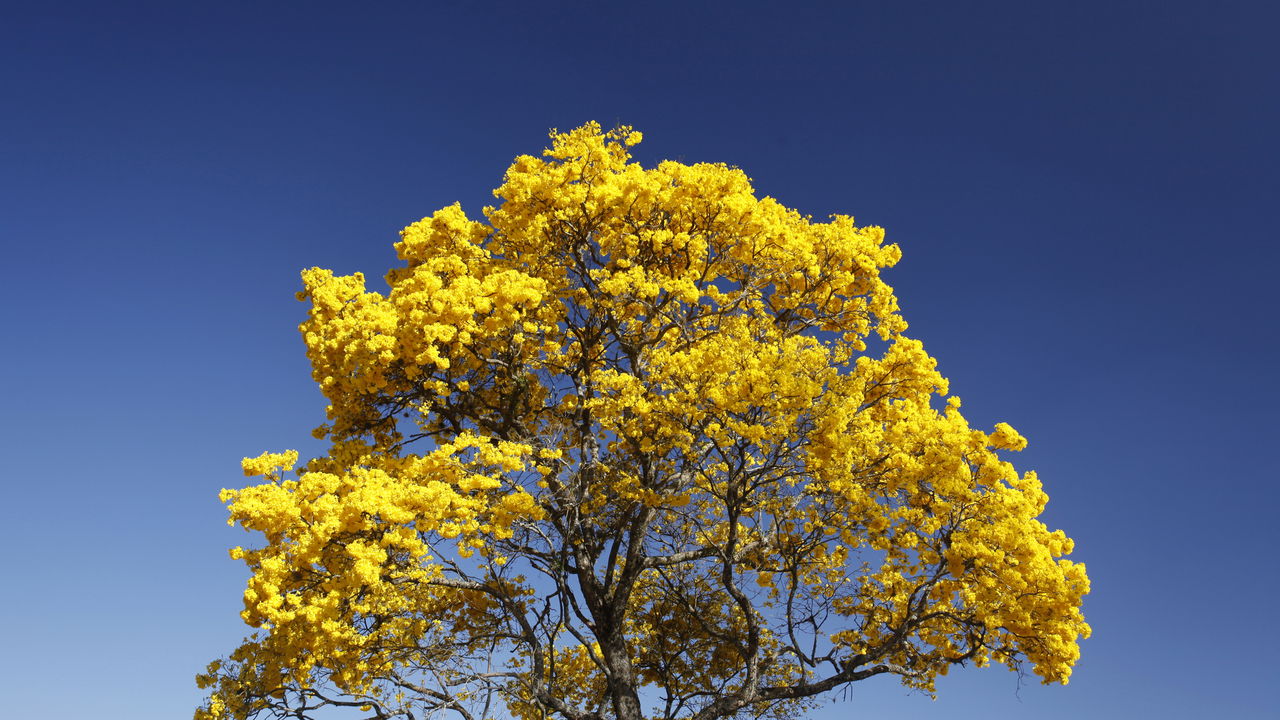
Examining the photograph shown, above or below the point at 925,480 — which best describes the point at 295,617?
below

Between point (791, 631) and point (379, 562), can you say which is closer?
point (379, 562)

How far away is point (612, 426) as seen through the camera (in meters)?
14.0

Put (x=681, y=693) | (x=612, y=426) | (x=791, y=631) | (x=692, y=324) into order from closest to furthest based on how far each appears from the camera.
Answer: (x=791, y=631) → (x=612, y=426) → (x=692, y=324) → (x=681, y=693)

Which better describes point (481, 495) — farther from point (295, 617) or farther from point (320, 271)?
point (320, 271)

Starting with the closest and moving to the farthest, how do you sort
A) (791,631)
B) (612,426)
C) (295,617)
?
1. (295,617)
2. (791,631)
3. (612,426)

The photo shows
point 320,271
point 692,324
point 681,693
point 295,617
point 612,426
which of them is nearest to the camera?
point 295,617

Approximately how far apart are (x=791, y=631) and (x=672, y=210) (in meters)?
7.70

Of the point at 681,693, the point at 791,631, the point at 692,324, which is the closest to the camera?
the point at 791,631

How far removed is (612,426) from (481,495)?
2287 mm

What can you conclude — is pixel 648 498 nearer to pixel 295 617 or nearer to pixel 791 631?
pixel 791 631

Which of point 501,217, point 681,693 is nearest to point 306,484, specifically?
point 501,217

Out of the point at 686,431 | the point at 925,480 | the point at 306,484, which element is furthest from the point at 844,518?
the point at 306,484

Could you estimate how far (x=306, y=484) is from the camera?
39.3 ft

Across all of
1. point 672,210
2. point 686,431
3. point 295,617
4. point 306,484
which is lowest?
point 295,617
